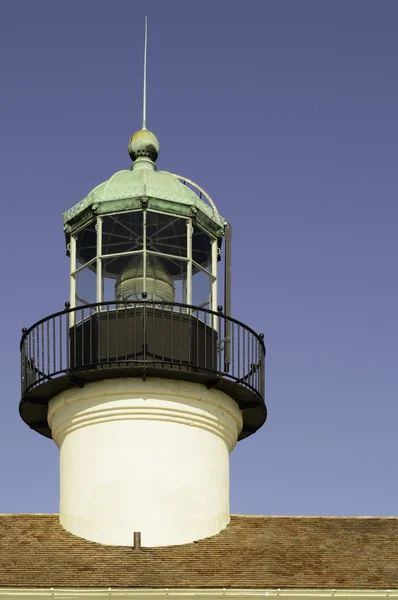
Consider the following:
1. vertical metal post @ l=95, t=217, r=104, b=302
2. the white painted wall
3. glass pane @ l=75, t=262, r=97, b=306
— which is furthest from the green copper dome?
the white painted wall

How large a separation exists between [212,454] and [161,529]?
Result: 1.81m

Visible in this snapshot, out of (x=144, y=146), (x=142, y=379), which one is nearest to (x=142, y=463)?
(x=142, y=379)

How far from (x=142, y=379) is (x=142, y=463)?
4.68 feet

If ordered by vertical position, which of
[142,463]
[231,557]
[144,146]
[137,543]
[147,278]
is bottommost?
[231,557]

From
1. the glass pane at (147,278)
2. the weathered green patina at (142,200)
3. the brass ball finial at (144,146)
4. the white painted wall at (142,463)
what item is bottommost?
the white painted wall at (142,463)

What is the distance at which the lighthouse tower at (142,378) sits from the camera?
2480 centimetres

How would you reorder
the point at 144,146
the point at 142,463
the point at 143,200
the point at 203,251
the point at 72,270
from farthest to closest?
the point at 144,146
the point at 203,251
the point at 72,270
the point at 143,200
the point at 142,463

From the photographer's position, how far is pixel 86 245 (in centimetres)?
2686

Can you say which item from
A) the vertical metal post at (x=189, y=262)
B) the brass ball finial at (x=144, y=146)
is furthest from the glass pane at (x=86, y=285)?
the brass ball finial at (x=144, y=146)

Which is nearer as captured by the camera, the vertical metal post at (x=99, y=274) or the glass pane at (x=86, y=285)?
the vertical metal post at (x=99, y=274)

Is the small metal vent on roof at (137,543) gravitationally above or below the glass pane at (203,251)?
below

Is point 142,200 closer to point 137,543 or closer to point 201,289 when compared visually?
point 201,289

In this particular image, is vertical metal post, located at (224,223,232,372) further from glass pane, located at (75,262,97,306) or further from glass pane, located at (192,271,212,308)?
glass pane, located at (75,262,97,306)

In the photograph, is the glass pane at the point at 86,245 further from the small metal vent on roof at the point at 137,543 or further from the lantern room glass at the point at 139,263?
the small metal vent on roof at the point at 137,543
